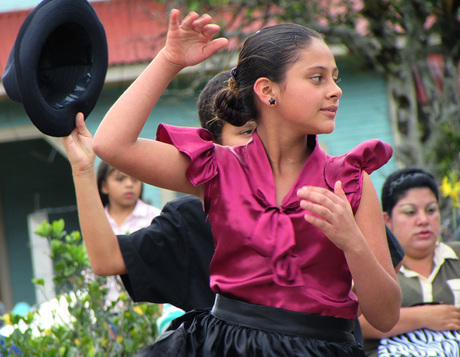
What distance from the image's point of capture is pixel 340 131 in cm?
943

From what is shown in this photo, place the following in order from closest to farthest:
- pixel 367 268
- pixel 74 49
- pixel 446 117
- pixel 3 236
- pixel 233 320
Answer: pixel 367 268, pixel 233 320, pixel 74 49, pixel 446 117, pixel 3 236

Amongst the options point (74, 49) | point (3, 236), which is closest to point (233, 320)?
point (74, 49)

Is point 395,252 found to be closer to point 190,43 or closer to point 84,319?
point 190,43

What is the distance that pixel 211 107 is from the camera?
2627 mm

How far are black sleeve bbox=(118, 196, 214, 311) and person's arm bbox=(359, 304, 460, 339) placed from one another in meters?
1.07

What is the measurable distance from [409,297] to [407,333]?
0.31 meters

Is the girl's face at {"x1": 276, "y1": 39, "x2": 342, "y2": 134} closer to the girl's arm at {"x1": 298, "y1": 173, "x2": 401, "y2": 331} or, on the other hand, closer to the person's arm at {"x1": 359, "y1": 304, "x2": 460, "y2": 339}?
the girl's arm at {"x1": 298, "y1": 173, "x2": 401, "y2": 331}

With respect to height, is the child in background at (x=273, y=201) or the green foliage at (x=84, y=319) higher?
the child in background at (x=273, y=201)

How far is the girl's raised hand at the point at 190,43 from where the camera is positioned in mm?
1789

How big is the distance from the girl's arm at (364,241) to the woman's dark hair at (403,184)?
1922 millimetres

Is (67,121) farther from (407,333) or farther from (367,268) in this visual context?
(407,333)

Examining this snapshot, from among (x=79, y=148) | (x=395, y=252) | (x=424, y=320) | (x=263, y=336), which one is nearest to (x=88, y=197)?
(x=79, y=148)

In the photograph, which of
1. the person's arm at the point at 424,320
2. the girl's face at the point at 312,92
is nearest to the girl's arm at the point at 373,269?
the girl's face at the point at 312,92

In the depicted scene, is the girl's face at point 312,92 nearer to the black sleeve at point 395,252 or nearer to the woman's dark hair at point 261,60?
the woman's dark hair at point 261,60
